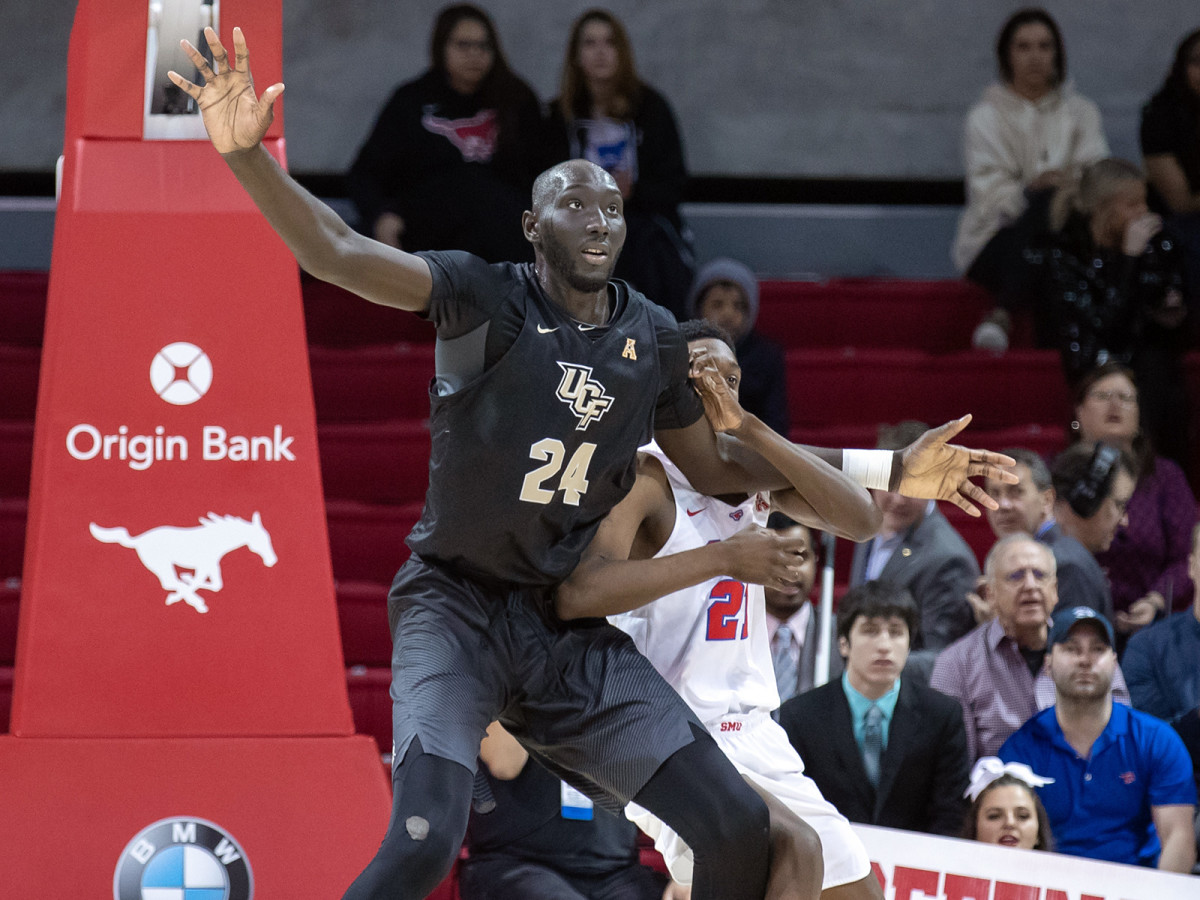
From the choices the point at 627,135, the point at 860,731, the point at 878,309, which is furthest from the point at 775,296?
the point at 860,731

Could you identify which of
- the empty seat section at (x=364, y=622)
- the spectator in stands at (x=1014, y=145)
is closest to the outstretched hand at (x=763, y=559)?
the empty seat section at (x=364, y=622)

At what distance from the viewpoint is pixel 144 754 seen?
3.78 meters

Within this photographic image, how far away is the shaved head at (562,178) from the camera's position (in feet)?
10.3

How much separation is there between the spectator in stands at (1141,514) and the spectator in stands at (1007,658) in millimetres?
569

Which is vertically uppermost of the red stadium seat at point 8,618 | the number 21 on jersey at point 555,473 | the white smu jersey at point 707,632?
the number 21 on jersey at point 555,473

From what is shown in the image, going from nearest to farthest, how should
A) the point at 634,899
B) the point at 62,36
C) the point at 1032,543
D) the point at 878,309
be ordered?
the point at 634,899 → the point at 1032,543 → the point at 878,309 → the point at 62,36

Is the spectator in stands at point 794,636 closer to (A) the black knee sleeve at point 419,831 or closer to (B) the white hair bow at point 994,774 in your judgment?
(B) the white hair bow at point 994,774

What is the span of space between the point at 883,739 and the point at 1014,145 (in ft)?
11.2

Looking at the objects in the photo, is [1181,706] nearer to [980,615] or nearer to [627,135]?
[980,615]

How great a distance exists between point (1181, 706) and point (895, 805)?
0.94 meters

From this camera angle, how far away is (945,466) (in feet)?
11.7

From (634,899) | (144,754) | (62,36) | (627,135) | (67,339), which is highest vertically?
(62,36)

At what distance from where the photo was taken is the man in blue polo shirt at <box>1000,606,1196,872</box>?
4.54 m

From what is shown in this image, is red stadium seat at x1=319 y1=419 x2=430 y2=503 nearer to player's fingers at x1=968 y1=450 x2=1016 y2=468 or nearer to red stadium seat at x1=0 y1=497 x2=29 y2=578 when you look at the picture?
red stadium seat at x1=0 y1=497 x2=29 y2=578
